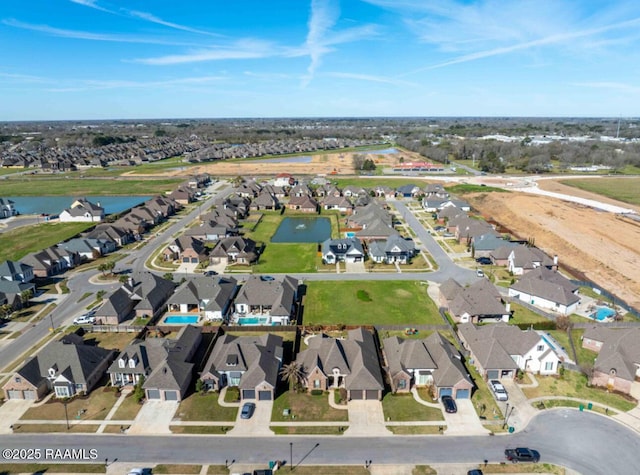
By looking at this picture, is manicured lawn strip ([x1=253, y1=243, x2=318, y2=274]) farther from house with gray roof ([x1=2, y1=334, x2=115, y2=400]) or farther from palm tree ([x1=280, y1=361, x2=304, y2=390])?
house with gray roof ([x1=2, y1=334, x2=115, y2=400])

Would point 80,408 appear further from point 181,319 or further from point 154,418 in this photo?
point 181,319

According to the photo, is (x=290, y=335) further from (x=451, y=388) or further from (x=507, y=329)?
(x=507, y=329)

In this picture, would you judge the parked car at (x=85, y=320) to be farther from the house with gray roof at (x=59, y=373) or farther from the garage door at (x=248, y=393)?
the garage door at (x=248, y=393)

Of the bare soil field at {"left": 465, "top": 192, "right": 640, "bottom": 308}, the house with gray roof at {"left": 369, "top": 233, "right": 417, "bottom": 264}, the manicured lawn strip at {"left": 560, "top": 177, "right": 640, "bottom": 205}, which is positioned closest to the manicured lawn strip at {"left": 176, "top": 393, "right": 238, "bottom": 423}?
the house with gray roof at {"left": 369, "top": 233, "right": 417, "bottom": 264}

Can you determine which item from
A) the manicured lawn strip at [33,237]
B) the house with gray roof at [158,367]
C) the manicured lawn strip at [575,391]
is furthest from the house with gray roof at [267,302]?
the manicured lawn strip at [33,237]

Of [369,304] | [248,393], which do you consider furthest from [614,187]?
[248,393]
